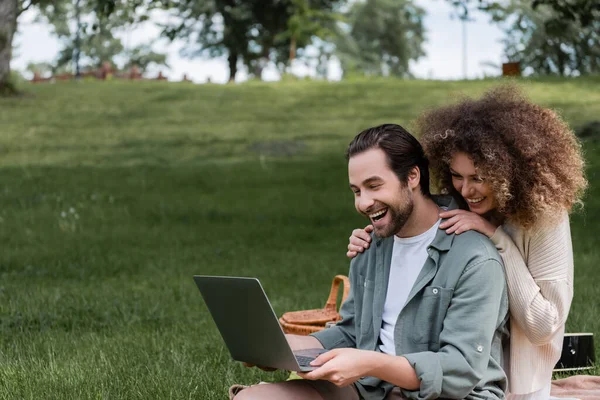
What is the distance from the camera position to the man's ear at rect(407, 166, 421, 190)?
3867mm

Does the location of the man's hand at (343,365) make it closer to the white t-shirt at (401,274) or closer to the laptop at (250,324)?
the laptop at (250,324)

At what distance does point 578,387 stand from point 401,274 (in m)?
1.87

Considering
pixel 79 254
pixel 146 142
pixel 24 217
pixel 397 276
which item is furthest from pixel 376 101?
A: pixel 397 276

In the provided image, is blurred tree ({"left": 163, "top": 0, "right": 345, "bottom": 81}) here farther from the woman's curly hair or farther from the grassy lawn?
the woman's curly hair

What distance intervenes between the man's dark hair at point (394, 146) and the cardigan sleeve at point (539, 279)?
442mm

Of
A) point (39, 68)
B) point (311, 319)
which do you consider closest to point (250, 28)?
point (39, 68)

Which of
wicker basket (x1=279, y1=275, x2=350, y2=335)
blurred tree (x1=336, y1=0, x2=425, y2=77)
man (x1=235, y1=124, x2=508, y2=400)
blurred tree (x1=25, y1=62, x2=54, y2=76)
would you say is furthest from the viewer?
blurred tree (x1=25, y1=62, x2=54, y2=76)

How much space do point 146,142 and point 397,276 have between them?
17939mm

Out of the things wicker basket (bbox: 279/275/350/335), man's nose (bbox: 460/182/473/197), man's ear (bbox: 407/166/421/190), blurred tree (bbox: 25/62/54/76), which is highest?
blurred tree (bbox: 25/62/54/76)

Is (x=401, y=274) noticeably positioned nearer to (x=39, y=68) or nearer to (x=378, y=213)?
(x=378, y=213)

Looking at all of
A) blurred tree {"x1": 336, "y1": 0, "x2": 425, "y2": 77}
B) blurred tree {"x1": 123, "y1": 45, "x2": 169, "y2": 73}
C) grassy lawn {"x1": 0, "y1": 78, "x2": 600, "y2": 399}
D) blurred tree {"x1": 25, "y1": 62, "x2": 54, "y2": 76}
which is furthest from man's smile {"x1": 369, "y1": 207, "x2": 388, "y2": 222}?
blurred tree {"x1": 25, "y1": 62, "x2": 54, "y2": 76}

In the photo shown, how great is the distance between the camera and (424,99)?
80.5ft

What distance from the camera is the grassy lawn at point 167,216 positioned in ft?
22.0

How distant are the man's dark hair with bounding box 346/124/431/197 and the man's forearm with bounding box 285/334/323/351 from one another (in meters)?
0.84
